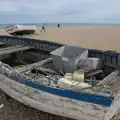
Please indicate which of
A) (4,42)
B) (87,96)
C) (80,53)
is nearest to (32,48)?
(4,42)

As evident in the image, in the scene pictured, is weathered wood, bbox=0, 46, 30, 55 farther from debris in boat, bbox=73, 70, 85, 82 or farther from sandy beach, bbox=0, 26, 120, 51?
sandy beach, bbox=0, 26, 120, 51

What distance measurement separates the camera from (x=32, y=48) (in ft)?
26.7

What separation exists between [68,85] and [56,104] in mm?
479

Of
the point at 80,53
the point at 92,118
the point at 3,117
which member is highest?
the point at 80,53

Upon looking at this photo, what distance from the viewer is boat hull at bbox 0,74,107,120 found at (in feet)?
12.7

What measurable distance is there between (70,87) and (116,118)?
149 cm

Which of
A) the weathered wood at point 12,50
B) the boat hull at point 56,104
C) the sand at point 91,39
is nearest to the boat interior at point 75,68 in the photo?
the boat hull at point 56,104

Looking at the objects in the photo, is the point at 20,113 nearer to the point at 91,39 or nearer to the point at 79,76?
the point at 79,76

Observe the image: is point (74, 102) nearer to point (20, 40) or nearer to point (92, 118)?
point (92, 118)

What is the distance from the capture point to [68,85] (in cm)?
446

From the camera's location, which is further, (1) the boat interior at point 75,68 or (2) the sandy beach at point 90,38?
(2) the sandy beach at point 90,38

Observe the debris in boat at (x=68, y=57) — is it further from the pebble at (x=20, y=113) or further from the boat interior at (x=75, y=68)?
the pebble at (x=20, y=113)

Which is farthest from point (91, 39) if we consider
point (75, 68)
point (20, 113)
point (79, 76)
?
point (20, 113)

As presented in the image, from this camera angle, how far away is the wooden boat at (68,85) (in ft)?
12.7
